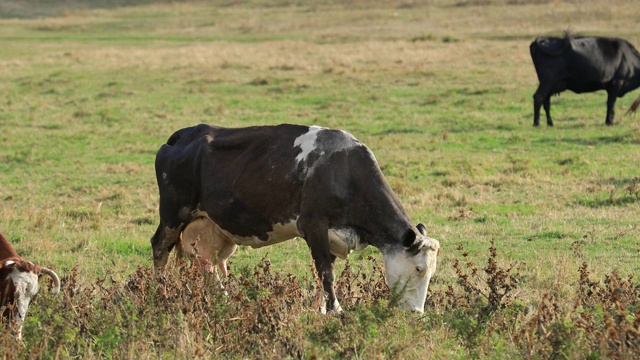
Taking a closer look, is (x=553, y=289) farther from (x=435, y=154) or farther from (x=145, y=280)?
(x=435, y=154)

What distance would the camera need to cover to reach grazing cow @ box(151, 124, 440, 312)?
291 inches

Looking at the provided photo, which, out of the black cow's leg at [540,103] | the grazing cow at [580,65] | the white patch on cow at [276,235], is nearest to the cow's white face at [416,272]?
the white patch on cow at [276,235]

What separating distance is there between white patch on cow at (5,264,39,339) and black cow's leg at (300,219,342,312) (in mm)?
2087

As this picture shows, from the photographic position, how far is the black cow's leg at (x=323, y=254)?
297 inches

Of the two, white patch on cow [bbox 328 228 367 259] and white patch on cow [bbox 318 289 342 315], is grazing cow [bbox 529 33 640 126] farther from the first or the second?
white patch on cow [bbox 318 289 342 315]

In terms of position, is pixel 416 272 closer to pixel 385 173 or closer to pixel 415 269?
pixel 415 269

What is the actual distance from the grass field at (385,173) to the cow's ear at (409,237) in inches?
15.3

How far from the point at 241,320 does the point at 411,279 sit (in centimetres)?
131

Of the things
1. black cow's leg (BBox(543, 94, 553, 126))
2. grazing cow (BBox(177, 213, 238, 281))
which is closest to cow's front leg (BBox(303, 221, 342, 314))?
grazing cow (BBox(177, 213, 238, 281))

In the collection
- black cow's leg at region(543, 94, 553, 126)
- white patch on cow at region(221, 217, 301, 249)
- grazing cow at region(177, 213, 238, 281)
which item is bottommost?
black cow's leg at region(543, 94, 553, 126)

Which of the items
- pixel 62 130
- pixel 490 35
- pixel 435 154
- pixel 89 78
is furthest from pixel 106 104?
pixel 490 35

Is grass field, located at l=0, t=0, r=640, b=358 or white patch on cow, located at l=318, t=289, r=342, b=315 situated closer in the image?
grass field, located at l=0, t=0, r=640, b=358

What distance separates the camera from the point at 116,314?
6797 millimetres

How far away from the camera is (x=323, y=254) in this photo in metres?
7.57
